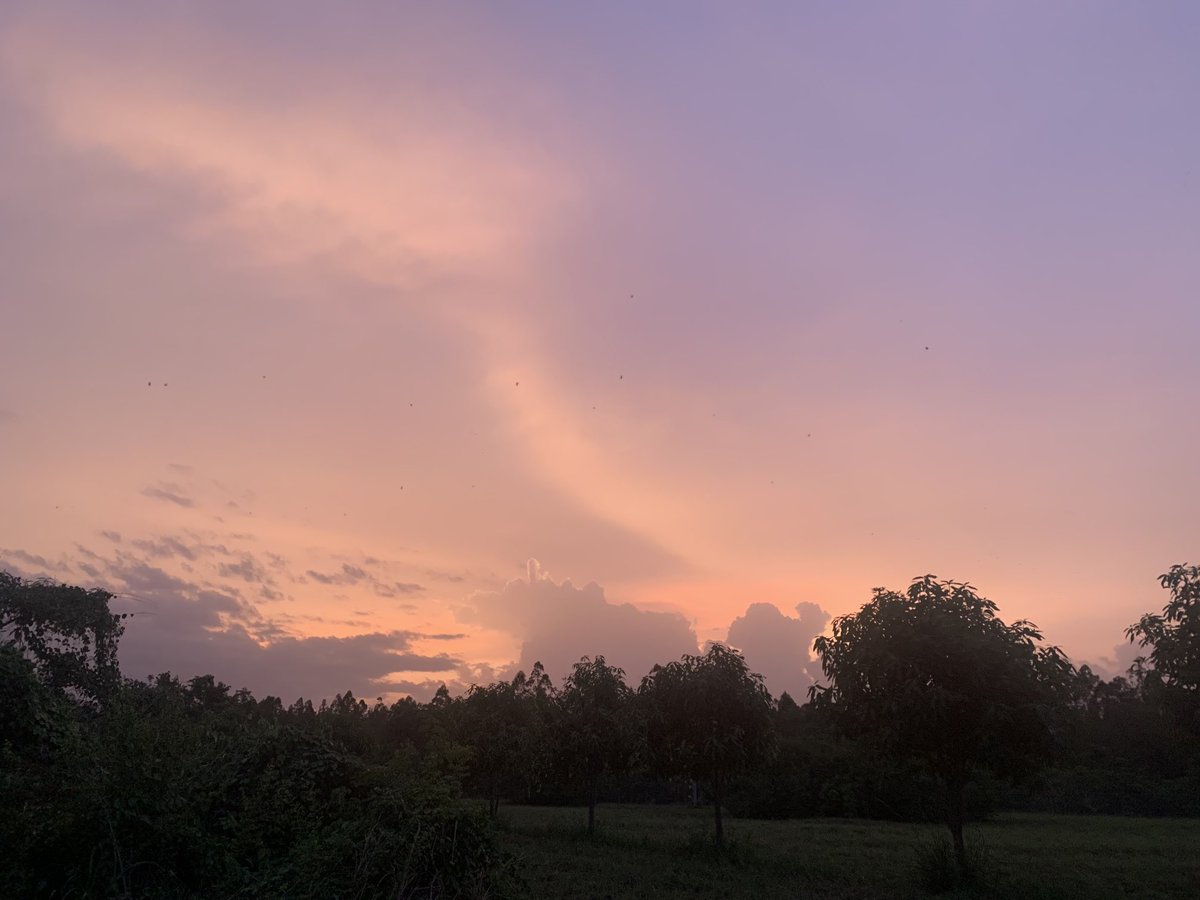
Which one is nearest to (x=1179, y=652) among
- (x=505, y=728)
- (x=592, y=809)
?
(x=592, y=809)

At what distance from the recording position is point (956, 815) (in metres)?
16.2

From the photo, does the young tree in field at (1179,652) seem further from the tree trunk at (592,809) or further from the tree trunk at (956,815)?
the tree trunk at (592,809)

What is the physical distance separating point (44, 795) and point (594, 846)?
1593cm

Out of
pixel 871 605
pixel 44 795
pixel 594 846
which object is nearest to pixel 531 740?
pixel 594 846

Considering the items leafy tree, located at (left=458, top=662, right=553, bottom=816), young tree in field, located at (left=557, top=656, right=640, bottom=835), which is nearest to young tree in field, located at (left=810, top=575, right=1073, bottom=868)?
young tree in field, located at (left=557, top=656, right=640, bottom=835)

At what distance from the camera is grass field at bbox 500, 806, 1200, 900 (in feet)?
50.2

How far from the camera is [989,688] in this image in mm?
15516

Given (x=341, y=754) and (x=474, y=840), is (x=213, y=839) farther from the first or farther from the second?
(x=474, y=840)

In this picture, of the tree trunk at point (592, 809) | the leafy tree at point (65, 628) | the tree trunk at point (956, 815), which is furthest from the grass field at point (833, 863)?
the leafy tree at point (65, 628)

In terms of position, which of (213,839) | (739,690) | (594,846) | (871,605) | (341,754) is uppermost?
(871,605)

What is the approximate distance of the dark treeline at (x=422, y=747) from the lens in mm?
10109

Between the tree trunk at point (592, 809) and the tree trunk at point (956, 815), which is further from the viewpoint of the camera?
the tree trunk at point (592, 809)

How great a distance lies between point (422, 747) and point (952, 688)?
11034mm

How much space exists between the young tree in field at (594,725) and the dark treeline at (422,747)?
80 millimetres
